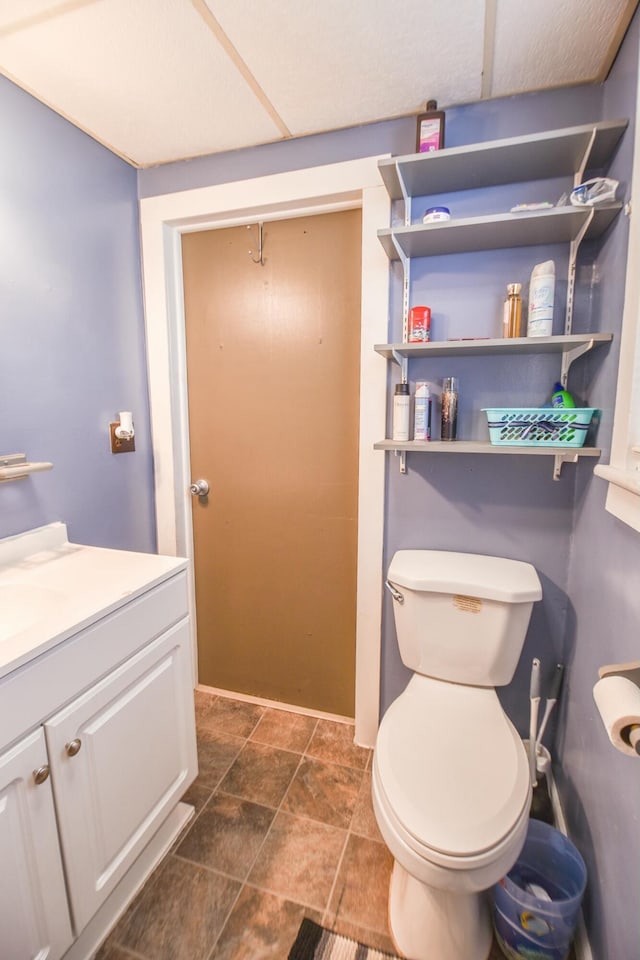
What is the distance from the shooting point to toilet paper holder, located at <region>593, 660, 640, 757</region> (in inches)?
22.7

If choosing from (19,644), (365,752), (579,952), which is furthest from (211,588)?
(579,952)

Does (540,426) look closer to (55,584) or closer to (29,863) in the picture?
(55,584)

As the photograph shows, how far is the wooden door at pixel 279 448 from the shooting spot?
1550 mm

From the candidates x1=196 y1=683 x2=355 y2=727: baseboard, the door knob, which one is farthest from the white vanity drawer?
x1=196 y1=683 x2=355 y2=727: baseboard

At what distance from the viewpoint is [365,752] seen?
5.36 feet

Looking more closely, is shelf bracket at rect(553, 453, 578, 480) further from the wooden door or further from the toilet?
the wooden door

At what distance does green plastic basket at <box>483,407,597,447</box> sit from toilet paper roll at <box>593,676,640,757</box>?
670mm

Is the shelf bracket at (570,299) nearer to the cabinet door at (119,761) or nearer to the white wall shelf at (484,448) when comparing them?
the white wall shelf at (484,448)

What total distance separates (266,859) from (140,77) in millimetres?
2220

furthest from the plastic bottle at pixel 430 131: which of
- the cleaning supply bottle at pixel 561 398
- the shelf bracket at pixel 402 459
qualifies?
the shelf bracket at pixel 402 459

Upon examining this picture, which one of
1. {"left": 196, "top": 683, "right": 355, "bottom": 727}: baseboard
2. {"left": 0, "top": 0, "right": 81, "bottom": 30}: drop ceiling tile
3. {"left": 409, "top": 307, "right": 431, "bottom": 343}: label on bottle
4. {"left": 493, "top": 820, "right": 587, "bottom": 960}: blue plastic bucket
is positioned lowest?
{"left": 196, "top": 683, "right": 355, "bottom": 727}: baseboard

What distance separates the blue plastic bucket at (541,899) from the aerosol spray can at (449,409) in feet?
3.55

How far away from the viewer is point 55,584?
1.11 meters

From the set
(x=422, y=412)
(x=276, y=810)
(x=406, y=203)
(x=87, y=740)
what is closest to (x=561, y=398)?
(x=422, y=412)
